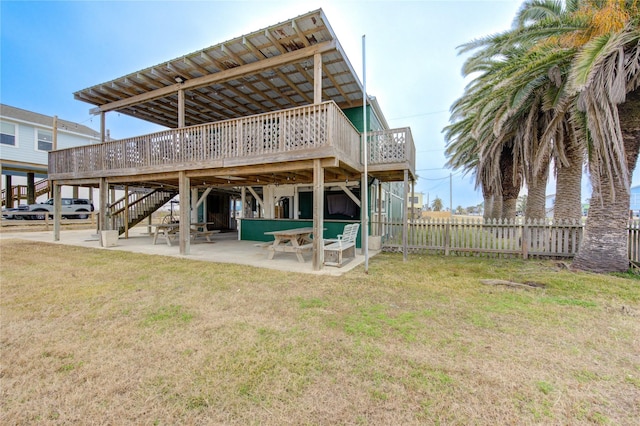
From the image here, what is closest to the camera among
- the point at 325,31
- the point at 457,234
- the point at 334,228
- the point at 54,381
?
the point at 54,381

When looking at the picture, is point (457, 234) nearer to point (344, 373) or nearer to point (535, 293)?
point (535, 293)

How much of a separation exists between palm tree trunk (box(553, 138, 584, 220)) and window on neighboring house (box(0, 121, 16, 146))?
2731 centimetres

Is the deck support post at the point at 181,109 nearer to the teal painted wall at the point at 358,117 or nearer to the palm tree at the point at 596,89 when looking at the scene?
the teal painted wall at the point at 358,117

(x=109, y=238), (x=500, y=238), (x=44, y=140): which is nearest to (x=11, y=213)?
(x=44, y=140)

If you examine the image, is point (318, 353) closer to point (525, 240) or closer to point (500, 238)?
point (500, 238)

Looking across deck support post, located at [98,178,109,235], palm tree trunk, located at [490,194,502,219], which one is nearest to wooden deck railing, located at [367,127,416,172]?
palm tree trunk, located at [490,194,502,219]

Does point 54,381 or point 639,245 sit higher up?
point 639,245

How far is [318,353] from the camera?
8.82ft

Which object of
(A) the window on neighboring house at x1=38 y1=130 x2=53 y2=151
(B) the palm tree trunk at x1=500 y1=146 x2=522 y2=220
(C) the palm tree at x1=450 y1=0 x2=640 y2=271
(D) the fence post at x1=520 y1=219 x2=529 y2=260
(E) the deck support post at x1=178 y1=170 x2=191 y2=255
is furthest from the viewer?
(A) the window on neighboring house at x1=38 y1=130 x2=53 y2=151

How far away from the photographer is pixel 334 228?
10375 millimetres

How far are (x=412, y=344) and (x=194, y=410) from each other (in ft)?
6.91

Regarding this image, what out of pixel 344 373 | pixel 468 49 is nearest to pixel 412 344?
pixel 344 373

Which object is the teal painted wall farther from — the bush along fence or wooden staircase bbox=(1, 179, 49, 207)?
wooden staircase bbox=(1, 179, 49, 207)

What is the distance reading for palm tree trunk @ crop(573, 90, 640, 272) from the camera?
232 inches
